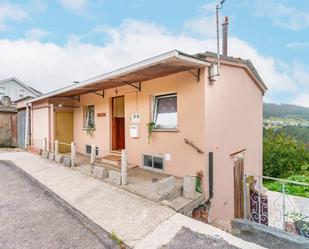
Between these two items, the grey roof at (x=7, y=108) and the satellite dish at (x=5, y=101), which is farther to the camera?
the satellite dish at (x=5, y=101)

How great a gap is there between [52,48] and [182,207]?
22521 mm

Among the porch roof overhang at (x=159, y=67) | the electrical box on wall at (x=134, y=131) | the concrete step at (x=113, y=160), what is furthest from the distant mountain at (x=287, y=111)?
the concrete step at (x=113, y=160)

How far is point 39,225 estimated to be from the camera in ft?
11.7

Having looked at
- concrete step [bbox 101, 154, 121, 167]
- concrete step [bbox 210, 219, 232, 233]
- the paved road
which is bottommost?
concrete step [bbox 210, 219, 232, 233]

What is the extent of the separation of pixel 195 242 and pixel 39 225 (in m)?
2.70

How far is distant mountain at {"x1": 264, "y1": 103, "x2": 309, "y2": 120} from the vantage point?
21.5 m

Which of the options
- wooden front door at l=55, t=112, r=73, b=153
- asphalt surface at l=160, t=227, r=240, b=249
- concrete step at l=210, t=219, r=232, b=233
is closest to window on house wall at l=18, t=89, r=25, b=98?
wooden front door at l=55, t=112, r=73, b=153

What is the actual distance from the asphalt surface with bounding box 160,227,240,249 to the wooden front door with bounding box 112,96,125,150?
564cm

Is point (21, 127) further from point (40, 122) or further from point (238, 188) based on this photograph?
point (238, 188)

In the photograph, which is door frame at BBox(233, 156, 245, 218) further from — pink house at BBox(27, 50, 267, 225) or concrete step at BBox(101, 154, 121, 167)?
concrete step at BBox(101, 154, 121, 167)

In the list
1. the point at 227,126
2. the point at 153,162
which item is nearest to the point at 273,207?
the point at 227,126

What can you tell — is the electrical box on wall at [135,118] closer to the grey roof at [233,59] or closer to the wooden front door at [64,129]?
the grey roof at [233,59]

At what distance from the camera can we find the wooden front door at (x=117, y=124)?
323 inches

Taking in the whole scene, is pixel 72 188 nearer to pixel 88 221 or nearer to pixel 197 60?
pixel 88 221
